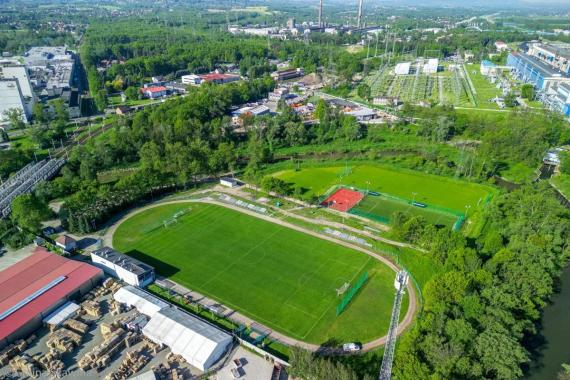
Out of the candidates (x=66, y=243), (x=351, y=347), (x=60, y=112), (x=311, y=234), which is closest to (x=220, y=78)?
(x=60, y=112)

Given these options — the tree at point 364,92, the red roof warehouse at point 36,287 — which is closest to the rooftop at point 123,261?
the red roof warehouse at point 36,287

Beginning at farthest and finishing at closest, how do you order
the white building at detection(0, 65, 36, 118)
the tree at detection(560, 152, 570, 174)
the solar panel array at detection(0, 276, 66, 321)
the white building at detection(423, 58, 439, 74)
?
the white building at detection(423, 58, 439, 74)
the white building at detection(0, 65, 36, 118)
the tree at detection(560, 152, 570, 174)
the solar panel array at detection(0, 276, 66, 321)

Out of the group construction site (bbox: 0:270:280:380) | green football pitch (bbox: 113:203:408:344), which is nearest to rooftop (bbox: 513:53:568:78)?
green football pitch (bbox: 113:203:408:344)

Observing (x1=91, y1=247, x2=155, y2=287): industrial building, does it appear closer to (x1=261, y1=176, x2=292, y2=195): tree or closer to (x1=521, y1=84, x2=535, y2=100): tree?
(x1=261, y1=176, x2=292, y2=195): tree

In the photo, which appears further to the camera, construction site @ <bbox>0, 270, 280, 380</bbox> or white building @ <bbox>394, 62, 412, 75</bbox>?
white building @ <bbox>394, 62, 412, 75</bbox>

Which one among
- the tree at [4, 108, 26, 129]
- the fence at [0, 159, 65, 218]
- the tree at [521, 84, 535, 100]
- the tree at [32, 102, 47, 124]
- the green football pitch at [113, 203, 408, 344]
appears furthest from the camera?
the tree at [521, 84, 535, 100]

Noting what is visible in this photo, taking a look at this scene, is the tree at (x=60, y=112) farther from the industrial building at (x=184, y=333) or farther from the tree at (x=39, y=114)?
the industrial building at (x=184, y=333)

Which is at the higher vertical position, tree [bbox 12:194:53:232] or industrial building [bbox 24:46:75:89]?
industrial building [bbox 24:46:75:89]

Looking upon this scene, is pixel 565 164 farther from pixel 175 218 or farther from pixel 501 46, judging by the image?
pixel 501 46

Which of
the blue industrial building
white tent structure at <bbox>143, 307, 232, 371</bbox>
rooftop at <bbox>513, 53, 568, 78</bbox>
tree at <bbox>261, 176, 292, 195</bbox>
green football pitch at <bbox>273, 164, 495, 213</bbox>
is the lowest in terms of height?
green football pitch at <bbox>273, 164, 495, 213</bbox>
